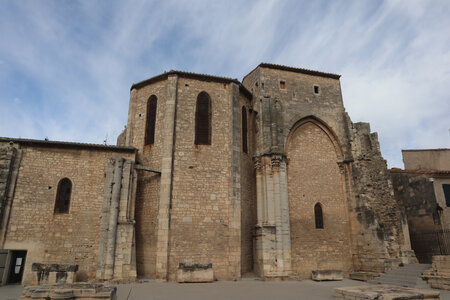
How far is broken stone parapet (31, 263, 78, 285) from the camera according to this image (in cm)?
1105

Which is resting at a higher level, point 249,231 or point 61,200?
point 61,200

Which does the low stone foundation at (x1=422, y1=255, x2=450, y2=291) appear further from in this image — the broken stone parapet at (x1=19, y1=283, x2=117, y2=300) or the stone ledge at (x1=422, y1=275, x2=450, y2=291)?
the broken stone parapet at (x1=19, y1=283, x2=117, y2=300)

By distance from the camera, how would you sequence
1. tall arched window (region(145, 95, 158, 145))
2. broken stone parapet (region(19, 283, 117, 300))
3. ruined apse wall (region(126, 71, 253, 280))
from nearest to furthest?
broken stone parapet (region(19, 283, 117, 300)) → ruined apse wall (region(126, 71, 253, 280)) → tall arched window (region(145, 95, 158, 145))

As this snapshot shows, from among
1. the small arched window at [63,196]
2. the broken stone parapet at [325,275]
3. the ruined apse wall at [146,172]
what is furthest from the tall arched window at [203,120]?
the broken stone parapet at [325,275]

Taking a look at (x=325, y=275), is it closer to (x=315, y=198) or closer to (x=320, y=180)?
(x=315, y=198)

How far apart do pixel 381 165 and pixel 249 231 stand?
765cm

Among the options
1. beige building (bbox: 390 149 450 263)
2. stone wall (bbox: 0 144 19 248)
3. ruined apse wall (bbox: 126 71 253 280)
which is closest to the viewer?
stone wall (bbox: 0 144 19 248)

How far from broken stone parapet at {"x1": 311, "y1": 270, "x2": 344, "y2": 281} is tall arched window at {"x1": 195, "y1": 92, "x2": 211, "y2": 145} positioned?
739 cm

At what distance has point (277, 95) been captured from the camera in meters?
16.5

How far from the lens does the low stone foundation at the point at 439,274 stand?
422 inches

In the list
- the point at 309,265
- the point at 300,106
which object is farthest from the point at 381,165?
the point at 309,265

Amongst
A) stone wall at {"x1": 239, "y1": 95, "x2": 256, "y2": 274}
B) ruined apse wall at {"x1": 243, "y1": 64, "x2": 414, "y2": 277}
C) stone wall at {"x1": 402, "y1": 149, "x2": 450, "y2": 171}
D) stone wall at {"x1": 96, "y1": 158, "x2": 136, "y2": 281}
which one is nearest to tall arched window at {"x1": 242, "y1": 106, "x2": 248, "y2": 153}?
stone wall at {"x1": 239, "y1": 95, "x2": 256, "y2": 274}

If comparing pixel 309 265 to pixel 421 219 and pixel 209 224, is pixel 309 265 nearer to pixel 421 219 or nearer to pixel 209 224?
pixel 209 224

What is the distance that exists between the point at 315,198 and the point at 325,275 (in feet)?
12.6
